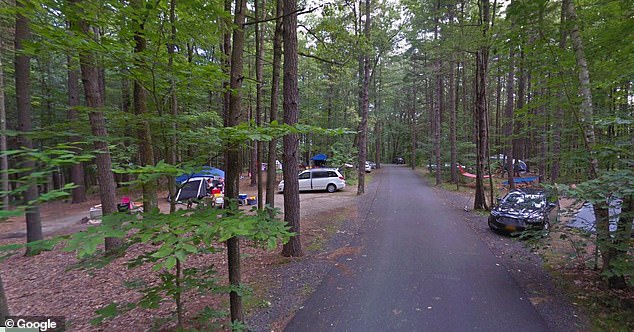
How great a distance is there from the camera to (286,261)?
19.3 feet

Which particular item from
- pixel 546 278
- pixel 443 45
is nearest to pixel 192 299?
pixel 546 278

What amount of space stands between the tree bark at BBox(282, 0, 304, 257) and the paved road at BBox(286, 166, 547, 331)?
1343mm

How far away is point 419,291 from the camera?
4.47 metres

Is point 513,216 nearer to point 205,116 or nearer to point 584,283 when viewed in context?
point 584,283

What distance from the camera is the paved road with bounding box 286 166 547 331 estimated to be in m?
3.64

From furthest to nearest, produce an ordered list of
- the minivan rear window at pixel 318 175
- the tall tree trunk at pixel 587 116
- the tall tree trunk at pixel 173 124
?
Result: the minivan rear window at pixel 318 175
the tall tree trunk at pixel 587 116
the tall tree trunk at pixel 173 124

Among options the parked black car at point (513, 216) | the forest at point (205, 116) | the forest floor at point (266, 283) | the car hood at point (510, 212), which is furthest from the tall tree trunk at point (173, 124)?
the car hood at point (510, 212)

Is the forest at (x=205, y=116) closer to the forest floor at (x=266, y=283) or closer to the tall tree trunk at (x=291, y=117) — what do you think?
the tall tree trunk at (x=291, y=117)

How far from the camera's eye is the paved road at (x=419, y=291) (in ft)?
12.0

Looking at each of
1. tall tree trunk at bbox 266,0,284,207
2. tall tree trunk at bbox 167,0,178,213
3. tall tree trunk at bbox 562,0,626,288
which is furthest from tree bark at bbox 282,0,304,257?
tall tree trunk at bbox 562,0,626,288

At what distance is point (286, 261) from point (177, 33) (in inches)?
184

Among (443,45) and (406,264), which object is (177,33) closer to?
(406,264)

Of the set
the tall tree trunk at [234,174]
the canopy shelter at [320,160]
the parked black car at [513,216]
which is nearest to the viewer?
the tall tree trunk at [234,174]

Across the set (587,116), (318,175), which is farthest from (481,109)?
(318,175)
